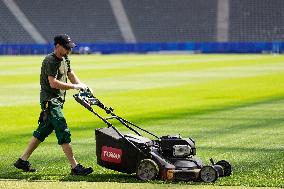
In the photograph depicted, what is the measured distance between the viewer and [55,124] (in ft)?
33.8

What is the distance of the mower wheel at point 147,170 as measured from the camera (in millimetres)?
9625

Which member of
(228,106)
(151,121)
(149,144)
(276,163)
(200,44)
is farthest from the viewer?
(200,44)

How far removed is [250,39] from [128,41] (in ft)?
43.7

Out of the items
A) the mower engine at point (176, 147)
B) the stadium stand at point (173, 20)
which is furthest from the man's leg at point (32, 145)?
the stadium stand at point (173, 20)

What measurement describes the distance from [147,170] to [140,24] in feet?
273

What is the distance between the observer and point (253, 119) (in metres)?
18.5

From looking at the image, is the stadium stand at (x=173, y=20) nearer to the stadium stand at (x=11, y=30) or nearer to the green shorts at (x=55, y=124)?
the stadium stand at (x=11, y=30)

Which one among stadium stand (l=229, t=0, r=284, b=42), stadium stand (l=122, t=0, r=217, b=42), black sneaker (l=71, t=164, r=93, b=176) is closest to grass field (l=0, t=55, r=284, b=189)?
black sneaker (l=71, t=164, r=93, b=176)

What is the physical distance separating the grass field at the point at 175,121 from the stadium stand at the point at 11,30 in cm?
5715

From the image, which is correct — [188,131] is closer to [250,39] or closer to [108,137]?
[108,137]

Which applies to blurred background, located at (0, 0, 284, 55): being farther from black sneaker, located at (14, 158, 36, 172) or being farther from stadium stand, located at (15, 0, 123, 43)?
black sneaker, located at (14, 158, 36, 172)

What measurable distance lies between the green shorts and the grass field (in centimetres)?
47

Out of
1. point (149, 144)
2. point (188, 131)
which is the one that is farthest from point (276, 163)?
point (188, 131)

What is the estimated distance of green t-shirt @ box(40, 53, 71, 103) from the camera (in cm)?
1036
